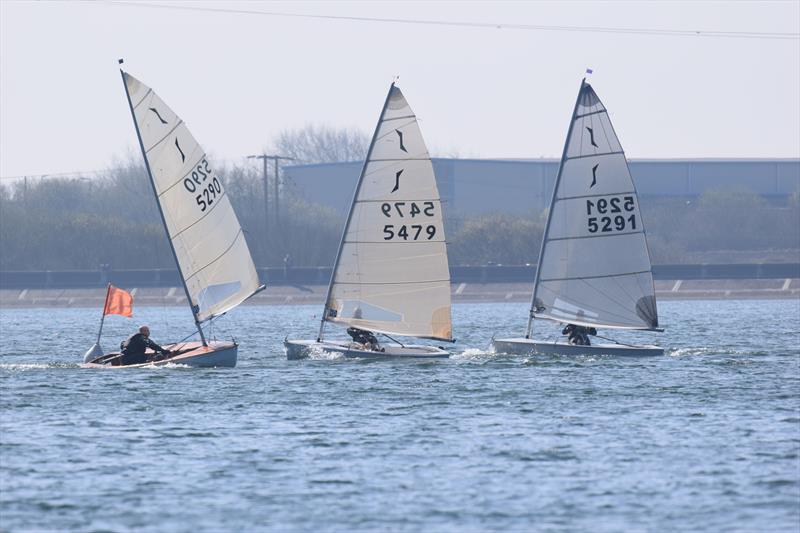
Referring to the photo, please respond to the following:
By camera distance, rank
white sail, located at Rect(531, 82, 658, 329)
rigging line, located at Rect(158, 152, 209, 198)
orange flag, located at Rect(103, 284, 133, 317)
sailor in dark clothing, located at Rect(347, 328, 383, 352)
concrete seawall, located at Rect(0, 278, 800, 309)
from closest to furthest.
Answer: rigging line, located at Rect(158, 152, 209, 198), orange flag, located at Rect(103, 284, 133, 317), sailor in dark clothing, located at Rect(347, 328, 383, 352), white sail, located at Rect(531, 82, 658, 329), concrete seawall, located at Rect(0, 278, 800, 309)

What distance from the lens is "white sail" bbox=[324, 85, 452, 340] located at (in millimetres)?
43438

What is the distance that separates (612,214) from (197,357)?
39.7ft

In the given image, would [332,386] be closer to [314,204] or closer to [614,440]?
[614,440]

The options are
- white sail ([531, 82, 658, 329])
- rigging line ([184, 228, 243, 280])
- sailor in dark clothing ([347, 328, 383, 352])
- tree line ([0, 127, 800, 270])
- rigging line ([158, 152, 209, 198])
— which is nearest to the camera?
rigging line ([158, 152, 209, 198])

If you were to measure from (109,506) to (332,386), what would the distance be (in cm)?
1617

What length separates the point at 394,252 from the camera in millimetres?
43906

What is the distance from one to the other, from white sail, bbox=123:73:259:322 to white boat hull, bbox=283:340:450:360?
10.6ft

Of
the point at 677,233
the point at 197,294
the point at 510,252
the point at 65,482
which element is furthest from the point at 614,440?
the point at 677,233

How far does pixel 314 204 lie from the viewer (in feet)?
503

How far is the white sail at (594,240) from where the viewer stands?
4453 cm

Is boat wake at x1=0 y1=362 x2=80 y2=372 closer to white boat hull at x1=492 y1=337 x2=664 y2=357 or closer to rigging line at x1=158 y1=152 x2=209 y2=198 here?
rigging line at x1=158 y1=152 x2=209 y2=198

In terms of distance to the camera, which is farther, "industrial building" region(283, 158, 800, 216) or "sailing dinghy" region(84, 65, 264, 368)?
"industrial building" region(283, 158, 800, 216)

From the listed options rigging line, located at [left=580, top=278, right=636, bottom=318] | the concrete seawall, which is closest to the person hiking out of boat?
rigging line, located at [left=580, top=278, right=636, bottom=318]

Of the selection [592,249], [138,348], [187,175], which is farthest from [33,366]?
[592,249]
